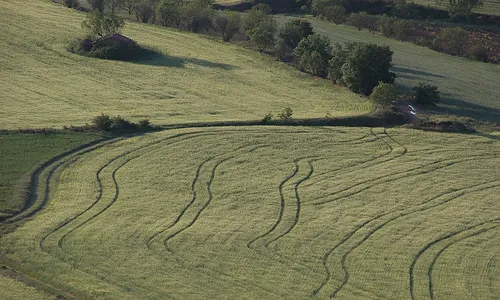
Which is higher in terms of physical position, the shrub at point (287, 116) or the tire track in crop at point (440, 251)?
the shrub at point (287, 116)

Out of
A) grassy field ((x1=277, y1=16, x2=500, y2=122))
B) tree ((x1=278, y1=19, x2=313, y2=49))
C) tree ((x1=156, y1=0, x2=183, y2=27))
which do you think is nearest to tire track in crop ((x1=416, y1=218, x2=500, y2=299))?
grassy field ((x1=277, y1=16, x2=500, y2=122))

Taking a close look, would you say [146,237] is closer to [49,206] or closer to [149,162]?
[49,206]

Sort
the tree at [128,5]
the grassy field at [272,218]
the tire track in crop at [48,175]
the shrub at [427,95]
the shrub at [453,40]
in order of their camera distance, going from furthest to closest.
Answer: the tree at [128,5], the shrub at [453,40], the shrub at [427,95], the tire track in crop at [48,175], the grassy field at [272,218]

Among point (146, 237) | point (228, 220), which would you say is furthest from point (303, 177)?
point (146, 237)

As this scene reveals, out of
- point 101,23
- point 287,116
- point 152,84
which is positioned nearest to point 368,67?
point 287,116

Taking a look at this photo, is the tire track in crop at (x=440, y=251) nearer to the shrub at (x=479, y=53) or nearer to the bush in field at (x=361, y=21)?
the shrub at (x=479, y=53)

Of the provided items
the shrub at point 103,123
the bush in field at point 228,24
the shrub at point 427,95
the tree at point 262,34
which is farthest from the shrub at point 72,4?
the shrub at point 427,95
